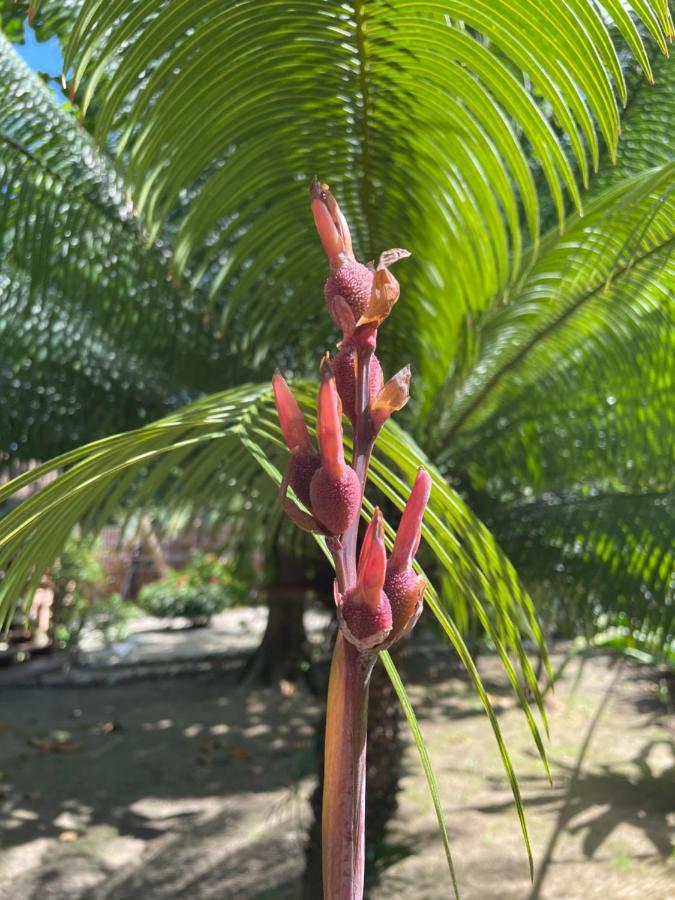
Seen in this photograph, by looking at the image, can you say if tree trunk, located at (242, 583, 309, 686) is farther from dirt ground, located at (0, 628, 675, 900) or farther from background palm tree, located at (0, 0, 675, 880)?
background palm tree, located at (0, 0, 675, 880)

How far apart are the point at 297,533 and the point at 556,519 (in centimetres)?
107

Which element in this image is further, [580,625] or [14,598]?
[580,625]

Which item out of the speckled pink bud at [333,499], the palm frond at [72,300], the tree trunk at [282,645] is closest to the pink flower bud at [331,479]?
the speckled pink bud at [333,499]

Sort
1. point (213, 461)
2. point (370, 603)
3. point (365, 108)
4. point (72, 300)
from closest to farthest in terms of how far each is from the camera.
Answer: point (370, 603)
point (213, 461)
point (365, 108)
point (72, 300)

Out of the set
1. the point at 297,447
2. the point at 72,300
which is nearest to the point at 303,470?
the point at 297,447

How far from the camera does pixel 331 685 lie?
0.63 meters

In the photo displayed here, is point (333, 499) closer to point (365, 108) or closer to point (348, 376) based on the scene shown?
point (348, 376)

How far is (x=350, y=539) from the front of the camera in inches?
25.4

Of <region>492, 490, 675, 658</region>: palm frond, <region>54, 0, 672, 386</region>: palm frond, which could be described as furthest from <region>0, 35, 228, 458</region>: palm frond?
<region>492, 490, 675, 658</region>: palm frond

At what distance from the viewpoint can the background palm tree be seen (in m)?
1.14

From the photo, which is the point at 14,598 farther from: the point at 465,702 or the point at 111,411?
the point at 465,702

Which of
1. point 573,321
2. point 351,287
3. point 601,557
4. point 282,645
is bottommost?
point 282,645

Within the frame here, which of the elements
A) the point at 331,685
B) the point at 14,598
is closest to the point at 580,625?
the point at 14,598

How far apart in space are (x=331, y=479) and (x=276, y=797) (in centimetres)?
485
